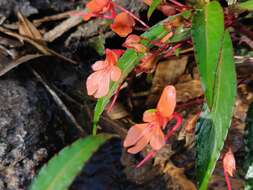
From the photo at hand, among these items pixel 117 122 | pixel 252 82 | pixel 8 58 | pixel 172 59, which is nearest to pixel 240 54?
pixel 252 82

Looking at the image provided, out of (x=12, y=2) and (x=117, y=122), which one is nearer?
(x=117, y=122)

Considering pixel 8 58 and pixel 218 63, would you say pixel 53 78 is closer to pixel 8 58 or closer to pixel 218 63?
pixel 8 58

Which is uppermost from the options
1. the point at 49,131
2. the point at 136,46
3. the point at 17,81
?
the point at 136,46

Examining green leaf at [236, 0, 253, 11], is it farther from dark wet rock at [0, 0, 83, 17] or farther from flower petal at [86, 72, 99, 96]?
dark wet rock at [0, 0, 83, 17]

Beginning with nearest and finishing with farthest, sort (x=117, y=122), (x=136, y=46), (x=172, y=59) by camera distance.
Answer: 1. (x=136, y=46)
2. (x=117, y=122)
3. (x=172, y=59)

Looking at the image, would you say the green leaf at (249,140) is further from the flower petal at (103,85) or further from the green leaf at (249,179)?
the flower petal at (103,85)

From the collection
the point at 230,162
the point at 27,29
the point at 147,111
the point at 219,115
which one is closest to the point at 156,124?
the point at 147,111

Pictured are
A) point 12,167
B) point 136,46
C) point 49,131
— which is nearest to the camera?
point 136,46
